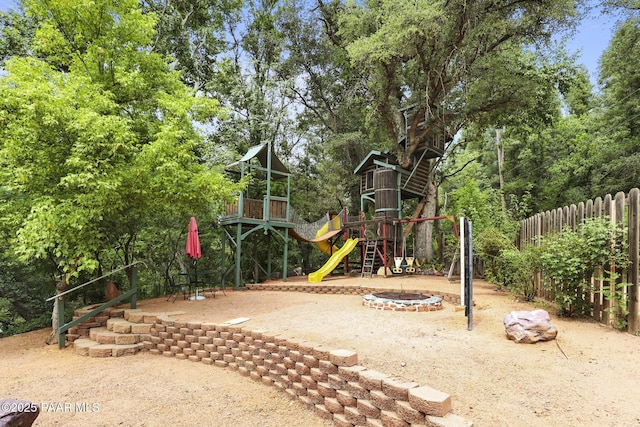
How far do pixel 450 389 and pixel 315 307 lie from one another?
482 centimetres

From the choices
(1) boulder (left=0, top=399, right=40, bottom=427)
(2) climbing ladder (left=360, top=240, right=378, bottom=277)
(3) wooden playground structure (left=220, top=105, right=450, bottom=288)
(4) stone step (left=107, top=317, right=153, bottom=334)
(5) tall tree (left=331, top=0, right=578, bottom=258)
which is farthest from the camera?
(2) climbing ladder (left=360, top=240, right=378, bottom=277)

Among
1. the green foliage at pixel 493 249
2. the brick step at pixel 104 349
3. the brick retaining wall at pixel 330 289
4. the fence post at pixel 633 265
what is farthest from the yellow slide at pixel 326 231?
the fence post at pixel 633 265

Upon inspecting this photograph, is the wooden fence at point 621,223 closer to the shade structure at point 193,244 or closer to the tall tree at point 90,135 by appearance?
the tall tree at point 90,135

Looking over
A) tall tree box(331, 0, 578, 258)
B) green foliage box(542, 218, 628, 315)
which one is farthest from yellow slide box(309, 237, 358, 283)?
green foliage box(542, 218, 628, 315)

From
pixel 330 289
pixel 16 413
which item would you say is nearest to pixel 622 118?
pixel 330 289

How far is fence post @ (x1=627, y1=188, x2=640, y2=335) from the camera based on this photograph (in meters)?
4.39

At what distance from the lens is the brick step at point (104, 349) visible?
19.1 ft

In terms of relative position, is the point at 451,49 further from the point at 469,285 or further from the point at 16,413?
the point at 16,413

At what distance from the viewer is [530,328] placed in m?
4.34

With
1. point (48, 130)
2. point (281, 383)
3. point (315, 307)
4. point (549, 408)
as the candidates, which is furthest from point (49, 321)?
point (549, 408)

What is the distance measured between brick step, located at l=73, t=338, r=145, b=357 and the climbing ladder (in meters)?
8.77

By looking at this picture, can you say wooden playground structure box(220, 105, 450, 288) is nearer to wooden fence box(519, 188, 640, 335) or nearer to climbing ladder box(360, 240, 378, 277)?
climbing ladder box(360, 240, 378, 277)

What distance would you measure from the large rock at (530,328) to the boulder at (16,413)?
198 inches

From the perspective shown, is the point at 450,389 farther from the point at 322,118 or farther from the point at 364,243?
the point at 322,118
